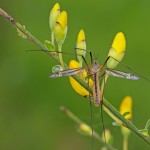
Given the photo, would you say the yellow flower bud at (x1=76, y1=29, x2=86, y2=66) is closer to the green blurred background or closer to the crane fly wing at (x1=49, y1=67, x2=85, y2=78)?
the crane fly wing at (x1=49, y1=67, x2=85, y2=78)

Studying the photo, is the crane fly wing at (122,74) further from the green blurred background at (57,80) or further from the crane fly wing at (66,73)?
the green blurred background at (57,80)

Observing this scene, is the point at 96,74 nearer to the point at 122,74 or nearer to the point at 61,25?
the point at 122,74

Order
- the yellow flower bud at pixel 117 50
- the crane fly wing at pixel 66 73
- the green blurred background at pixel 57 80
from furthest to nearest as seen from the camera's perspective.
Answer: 1. the green blurred background at pixel 57 80
2. the yellow flower bud at pixel 117 50
3. the crane fly wing at pixel 66 73

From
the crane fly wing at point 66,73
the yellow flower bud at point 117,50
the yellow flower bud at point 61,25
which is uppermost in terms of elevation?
the yellow flower bud at point 61,25

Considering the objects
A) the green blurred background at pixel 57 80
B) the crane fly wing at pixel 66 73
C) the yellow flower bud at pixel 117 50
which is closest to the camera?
the crane fly wing at pixel 66 73

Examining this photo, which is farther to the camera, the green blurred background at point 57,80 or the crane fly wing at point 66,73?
the green blurred background at point 57,80

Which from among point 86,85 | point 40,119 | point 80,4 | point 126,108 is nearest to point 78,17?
point 80,4

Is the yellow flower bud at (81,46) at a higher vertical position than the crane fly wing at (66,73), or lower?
higher

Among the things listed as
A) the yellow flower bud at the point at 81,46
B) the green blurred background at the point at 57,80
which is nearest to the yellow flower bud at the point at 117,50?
the yellow flower bud at the point at 81,46
